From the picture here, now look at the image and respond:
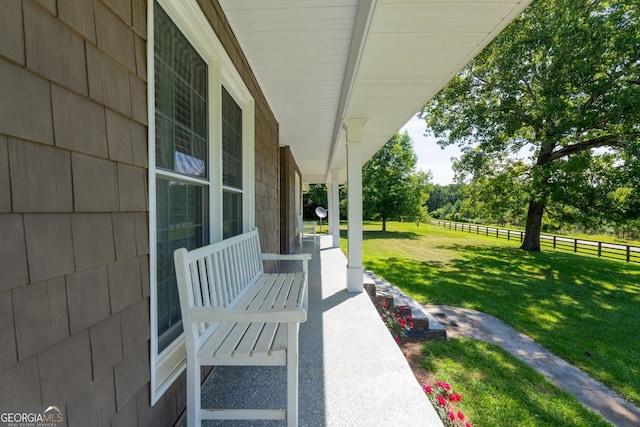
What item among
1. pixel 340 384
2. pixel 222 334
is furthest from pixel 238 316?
pixel 340 384

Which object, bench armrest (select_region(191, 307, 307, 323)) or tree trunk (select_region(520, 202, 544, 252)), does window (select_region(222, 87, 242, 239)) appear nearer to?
bench armrest (select_region(191, 307, 307, 323))

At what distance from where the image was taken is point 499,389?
8.45 ft

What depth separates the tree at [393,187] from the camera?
19.2 m

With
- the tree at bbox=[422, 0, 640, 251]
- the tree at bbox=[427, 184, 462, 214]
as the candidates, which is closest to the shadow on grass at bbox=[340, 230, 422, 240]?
the tree at bbox=[422, 0, 640, 251]

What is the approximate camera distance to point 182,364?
144 centimetres

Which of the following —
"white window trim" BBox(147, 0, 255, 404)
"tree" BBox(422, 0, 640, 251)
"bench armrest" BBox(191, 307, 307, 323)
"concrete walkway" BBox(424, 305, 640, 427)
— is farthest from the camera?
"tree" BBox(422, 0, 640, 251)

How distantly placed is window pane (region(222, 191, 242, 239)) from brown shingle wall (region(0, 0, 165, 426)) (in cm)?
121

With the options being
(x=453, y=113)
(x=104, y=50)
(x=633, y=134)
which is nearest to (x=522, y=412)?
(x=104, y=50)

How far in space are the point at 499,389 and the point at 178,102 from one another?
332 cm

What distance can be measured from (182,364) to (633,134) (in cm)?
1085

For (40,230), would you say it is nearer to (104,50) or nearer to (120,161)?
(120,161)

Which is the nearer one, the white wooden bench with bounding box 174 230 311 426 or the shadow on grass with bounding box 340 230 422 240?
the white wooden bench with bounding box 174 230 311 426

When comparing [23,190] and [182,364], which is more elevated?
[23,190]

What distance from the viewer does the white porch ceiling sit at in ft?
5.82
